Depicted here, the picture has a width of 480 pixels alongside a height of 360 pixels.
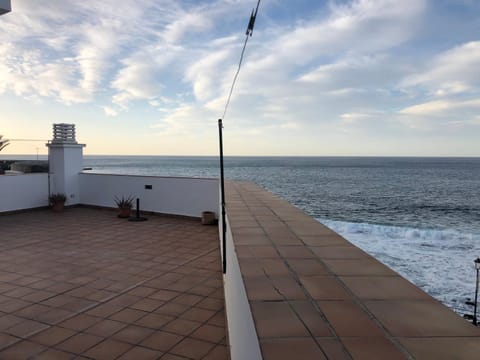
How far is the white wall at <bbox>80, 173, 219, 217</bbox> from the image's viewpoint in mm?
7621

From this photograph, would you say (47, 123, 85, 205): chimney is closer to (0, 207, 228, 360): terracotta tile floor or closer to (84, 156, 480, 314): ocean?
(0, 207, 228, 360): terracotta tile floor

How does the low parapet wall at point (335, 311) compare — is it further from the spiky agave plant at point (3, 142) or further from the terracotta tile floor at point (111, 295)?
the spiky agave plant at point (3, 142)

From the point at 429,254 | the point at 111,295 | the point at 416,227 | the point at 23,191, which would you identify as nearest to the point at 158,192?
the point at 23,191

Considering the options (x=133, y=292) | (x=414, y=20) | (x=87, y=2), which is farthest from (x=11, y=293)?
(x=414, y=20)

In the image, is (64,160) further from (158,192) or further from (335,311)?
(335,311)

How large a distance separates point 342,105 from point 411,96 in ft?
18.5

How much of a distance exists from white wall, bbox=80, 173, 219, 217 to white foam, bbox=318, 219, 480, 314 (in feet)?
21.8

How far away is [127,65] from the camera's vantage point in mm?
9930

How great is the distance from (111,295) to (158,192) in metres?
4.76

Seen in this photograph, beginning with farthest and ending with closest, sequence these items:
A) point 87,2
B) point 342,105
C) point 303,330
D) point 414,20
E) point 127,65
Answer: point 342,105 → point 127,65 → point 414,20 → point 87,2 → point 303,330

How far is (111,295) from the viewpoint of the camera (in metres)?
3.60

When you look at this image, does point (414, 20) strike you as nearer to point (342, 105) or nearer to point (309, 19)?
point (309, 19)

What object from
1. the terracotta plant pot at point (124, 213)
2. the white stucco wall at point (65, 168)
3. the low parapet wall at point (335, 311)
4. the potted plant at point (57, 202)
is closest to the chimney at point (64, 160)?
the white stucco wall at point (65, 168)

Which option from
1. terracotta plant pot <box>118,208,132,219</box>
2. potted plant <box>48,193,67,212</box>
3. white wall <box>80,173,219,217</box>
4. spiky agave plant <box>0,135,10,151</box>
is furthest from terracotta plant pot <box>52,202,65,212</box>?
spiky agave plant <box>0,135,10,151</box>
